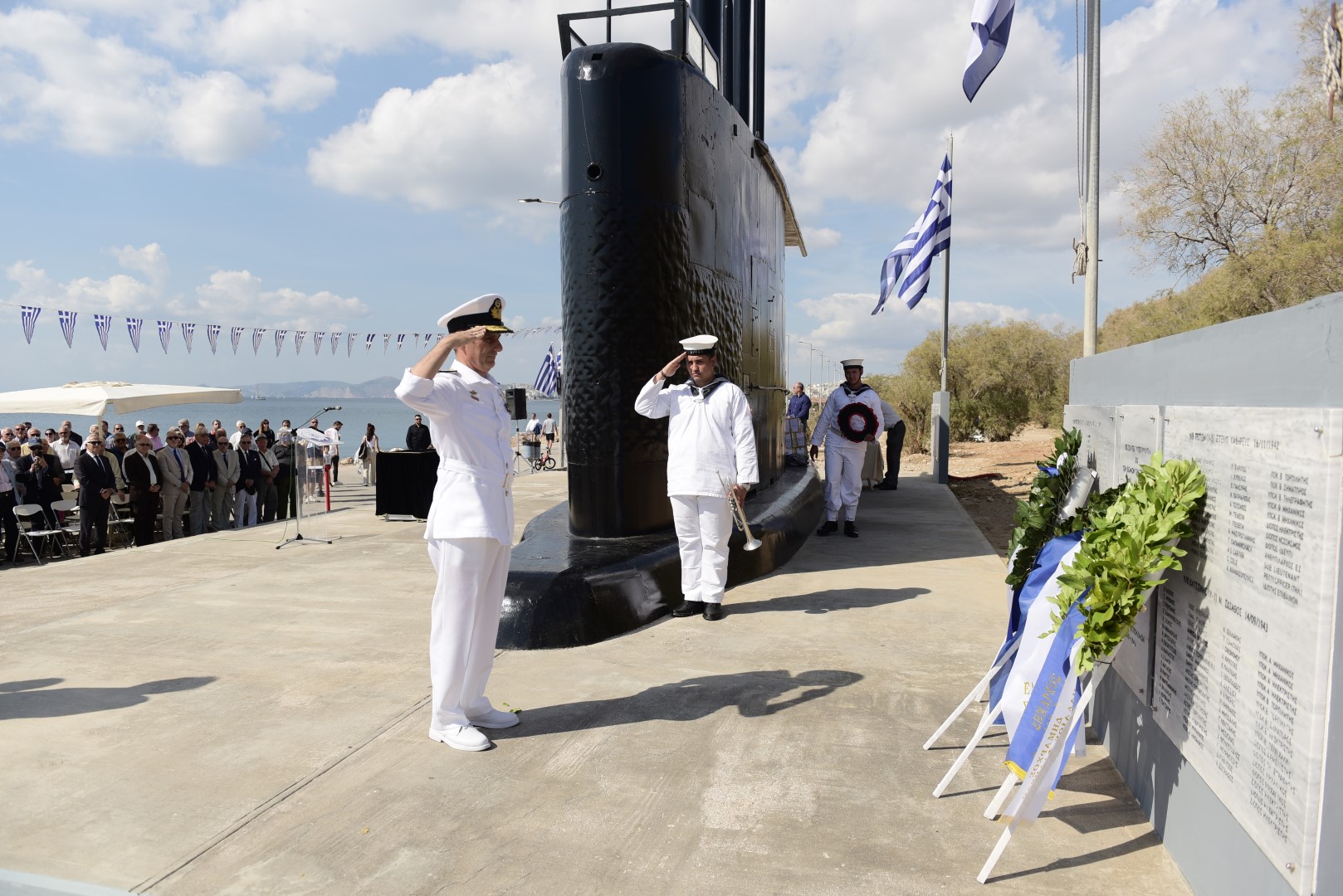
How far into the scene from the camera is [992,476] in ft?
65.0

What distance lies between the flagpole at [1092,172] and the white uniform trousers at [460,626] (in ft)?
21.5

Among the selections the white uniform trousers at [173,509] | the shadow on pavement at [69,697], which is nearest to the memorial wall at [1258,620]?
the shadow on pavement at [69,697]

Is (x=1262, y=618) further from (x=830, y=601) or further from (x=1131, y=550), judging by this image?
(x=830, y=601)

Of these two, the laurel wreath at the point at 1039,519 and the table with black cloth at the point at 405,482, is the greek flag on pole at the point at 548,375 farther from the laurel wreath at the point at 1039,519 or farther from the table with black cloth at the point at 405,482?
the laurel wreath at the point at 1039,519

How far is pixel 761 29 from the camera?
12.7m

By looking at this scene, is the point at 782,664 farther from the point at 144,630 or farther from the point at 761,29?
the point at 761,29

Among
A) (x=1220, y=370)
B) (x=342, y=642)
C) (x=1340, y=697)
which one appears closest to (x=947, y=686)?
(x=1220, y=370)

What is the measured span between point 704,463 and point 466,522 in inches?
94.6

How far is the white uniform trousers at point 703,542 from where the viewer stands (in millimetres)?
6102

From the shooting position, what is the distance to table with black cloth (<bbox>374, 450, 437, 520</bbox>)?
476 inches

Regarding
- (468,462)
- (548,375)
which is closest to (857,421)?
(468,462)

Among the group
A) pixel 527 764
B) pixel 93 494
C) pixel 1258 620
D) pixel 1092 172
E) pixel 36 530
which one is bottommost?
pixel 36 530

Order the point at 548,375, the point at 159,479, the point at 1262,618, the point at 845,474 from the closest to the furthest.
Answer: the point at 1262,618 < the point at 845,474 < the point at 159,479 < the point at 548,375

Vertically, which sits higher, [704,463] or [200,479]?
[704,463]
